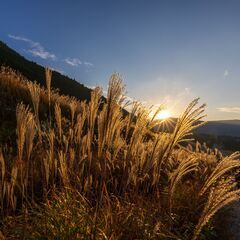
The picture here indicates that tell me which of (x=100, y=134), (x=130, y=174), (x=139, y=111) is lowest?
(x=130, y=174)

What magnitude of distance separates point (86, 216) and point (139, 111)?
116 cm

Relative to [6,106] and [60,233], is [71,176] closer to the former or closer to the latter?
[60,233]

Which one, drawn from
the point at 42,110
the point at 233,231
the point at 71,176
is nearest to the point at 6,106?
the point at 42,110

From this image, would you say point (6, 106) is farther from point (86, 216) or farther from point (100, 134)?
point (100, 134)

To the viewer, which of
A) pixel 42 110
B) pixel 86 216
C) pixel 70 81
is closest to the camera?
Result: pixel 86 216

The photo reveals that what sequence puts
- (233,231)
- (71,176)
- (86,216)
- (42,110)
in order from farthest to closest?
(42,110), (233,231), (71,176), (86,216)

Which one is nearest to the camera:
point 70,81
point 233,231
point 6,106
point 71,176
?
point 71,176

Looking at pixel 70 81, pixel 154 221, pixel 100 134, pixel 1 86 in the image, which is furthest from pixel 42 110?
pixel 70 81

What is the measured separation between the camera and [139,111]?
11.4 feet

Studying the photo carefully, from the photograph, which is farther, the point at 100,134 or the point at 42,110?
the point at 42,110

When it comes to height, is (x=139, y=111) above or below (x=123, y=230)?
above

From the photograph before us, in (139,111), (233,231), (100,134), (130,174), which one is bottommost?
(233,231)

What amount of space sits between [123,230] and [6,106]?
755 centimetres

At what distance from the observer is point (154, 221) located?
13.2 ft
